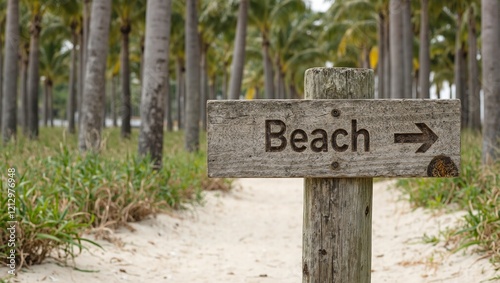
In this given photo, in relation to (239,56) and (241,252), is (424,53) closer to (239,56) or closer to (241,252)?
(239,56)

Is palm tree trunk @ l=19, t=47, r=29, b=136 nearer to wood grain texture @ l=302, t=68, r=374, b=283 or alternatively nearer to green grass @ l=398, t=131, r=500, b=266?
green grass @ l=398, t=131, r=500, b=266

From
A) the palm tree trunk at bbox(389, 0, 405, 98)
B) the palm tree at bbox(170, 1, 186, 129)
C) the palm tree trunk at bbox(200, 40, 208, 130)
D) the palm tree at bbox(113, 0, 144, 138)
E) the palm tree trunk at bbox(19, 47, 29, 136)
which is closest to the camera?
the palm tree trunk at bbox(389, 0, 405, 98)

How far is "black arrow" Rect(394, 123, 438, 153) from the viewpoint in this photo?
8.97 feet

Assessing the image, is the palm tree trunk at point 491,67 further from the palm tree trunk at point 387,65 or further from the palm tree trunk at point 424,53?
the palm tree trunk at point 387,65

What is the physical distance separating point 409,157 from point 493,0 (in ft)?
24.3

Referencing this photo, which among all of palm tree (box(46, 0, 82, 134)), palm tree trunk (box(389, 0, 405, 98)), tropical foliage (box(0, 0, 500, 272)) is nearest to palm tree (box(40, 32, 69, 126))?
tropical foliage (box(0, 0, 500, 272))

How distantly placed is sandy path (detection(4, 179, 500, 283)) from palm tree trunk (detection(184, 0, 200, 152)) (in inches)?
192

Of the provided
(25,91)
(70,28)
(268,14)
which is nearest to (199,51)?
(268,14)

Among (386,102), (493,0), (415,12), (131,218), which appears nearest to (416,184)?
(493,0)

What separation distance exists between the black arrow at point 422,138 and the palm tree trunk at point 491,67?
22.6 ft

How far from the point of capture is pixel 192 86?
49.8 feet

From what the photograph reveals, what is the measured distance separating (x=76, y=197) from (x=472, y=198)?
176 inches

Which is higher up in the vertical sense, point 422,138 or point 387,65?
point 387,65

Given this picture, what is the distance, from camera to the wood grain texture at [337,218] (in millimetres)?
2812
